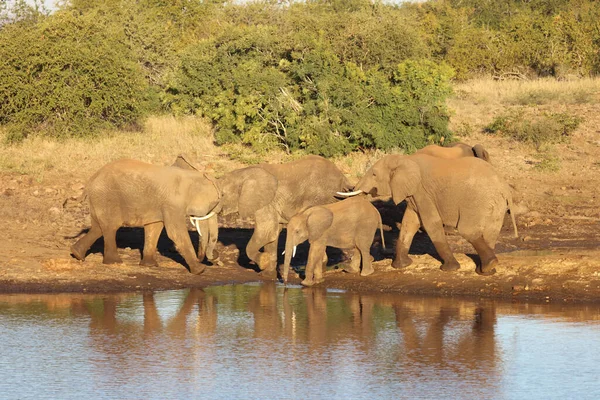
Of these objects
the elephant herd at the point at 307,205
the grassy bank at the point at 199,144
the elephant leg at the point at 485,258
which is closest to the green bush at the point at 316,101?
the grassy bank at the point at 199,144

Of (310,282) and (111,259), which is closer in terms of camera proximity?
(310,282)

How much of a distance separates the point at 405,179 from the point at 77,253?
4.06 metres

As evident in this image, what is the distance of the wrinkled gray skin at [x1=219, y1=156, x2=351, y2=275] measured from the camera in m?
13.0

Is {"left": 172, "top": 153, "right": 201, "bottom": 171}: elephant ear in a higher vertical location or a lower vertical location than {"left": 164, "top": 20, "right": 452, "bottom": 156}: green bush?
lower

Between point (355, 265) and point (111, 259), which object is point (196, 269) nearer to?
point (111, 259)

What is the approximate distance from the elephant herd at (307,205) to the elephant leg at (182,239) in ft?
0.04

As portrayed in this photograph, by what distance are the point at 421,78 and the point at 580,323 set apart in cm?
1173

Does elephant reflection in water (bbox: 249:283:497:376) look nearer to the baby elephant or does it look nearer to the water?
the water

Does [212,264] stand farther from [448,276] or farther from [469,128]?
[469,128]

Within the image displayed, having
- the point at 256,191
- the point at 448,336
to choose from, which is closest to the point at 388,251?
the point at 256,191

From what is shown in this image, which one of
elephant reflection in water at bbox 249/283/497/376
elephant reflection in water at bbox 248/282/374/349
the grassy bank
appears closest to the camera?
elephant reflection in water at bbox 249/283/497/376

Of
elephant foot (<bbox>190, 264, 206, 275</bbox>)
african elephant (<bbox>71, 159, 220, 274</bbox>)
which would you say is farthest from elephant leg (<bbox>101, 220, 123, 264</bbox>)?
elephant foot (<bbox>190, 264, 206, 275</bbox>)

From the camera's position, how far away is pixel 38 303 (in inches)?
435

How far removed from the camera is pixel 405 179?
12.3m
